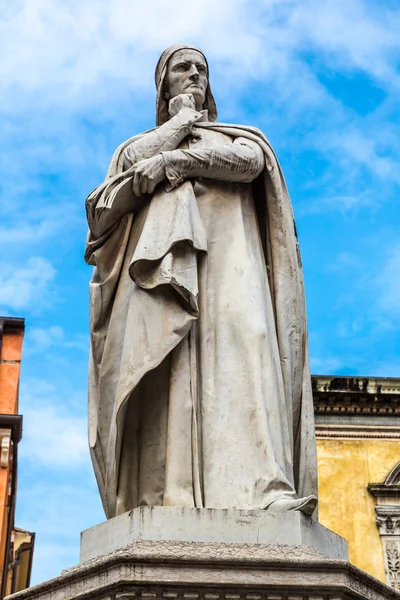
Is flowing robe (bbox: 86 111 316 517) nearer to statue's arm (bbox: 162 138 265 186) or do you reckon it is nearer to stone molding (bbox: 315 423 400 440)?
statue's arm (bbox: 162 138 265 186)

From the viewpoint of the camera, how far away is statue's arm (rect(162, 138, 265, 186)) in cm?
620

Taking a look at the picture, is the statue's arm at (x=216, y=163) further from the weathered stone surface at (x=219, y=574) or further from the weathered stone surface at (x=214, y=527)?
the weathered stone surface at (x=219, y=574)

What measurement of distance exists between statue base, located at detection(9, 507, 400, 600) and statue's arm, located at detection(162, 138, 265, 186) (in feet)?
6.28

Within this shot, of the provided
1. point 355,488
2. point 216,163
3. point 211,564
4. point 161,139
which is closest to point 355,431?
point 355,488

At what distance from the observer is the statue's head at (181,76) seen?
693 centimetres

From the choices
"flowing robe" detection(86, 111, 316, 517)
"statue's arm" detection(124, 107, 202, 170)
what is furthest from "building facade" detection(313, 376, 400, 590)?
"statue's arm" detection(124, 107, 202, 170)

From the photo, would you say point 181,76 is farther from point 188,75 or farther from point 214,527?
point 214,527

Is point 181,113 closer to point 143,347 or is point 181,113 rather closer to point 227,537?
point 143,347

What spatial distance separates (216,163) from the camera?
20.5 ft

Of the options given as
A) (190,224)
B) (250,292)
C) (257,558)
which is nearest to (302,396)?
(250,292)

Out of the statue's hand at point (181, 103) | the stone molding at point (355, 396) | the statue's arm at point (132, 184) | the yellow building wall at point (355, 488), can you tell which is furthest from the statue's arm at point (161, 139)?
the stone molding at point (355, 396)

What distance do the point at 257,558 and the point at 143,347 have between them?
1359 millimetres

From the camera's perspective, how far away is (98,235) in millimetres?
6375

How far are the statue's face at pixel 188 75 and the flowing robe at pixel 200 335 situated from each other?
1.12ft
